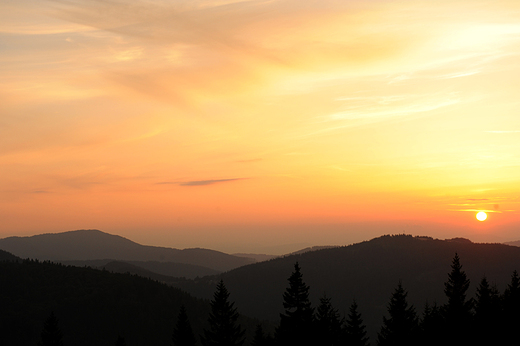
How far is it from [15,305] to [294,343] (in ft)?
564

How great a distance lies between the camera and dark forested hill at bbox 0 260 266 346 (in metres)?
169

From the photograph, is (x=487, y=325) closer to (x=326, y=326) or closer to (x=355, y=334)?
(x=355, y=334)

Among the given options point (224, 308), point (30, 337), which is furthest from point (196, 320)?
point (224, 308)

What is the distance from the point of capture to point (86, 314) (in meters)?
181

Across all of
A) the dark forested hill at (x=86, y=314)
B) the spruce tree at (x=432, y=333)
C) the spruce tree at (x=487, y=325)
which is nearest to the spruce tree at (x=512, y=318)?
the spruce tree at (x=487, y=325)

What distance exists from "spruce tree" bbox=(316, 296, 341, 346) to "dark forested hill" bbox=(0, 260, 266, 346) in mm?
120574

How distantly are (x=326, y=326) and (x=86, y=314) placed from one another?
157 metres

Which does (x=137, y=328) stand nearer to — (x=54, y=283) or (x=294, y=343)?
(x=54, y=283)

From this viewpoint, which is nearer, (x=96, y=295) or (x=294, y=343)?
(x=294, y=343)

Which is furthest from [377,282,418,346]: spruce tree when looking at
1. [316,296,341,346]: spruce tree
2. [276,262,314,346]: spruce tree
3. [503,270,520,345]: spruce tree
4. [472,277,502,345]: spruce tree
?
[276,262,314,346]: spruce tree

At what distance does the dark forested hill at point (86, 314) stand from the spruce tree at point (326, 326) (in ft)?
396

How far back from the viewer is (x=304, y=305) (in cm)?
3981

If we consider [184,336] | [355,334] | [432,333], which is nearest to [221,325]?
[184,336]

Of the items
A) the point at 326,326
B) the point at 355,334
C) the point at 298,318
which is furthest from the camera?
the point at 355,334
